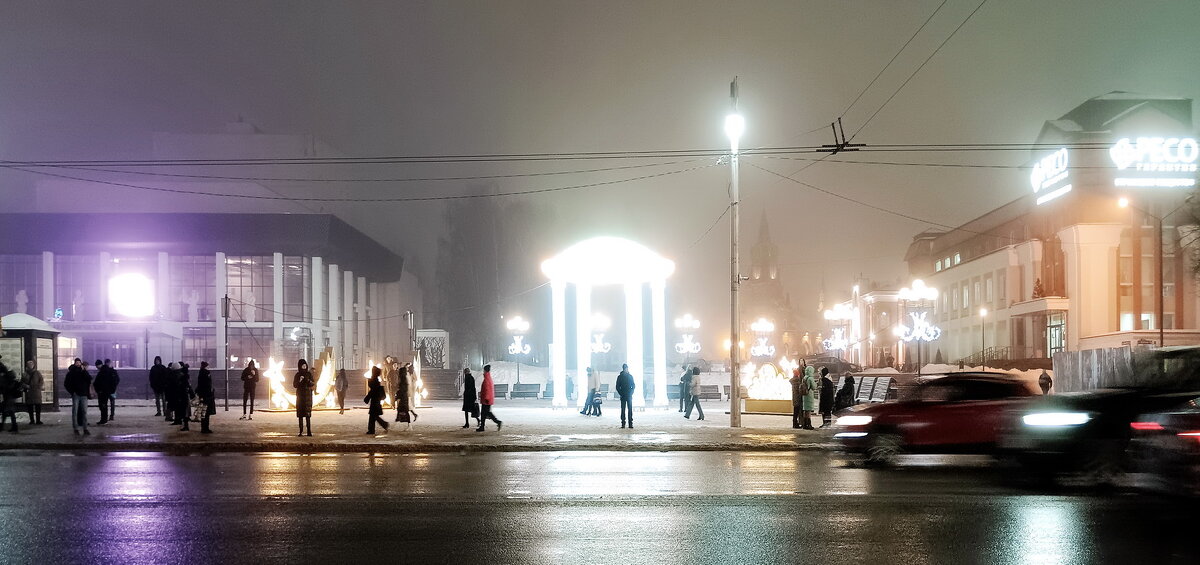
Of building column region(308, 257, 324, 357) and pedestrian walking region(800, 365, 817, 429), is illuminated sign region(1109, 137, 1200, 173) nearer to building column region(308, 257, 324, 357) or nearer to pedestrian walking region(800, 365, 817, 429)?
pedestrian walking region(800, 365, 817, 429)

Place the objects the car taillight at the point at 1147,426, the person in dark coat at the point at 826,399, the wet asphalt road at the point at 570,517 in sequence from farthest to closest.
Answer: the person in dark coat at the point at 826,399 < the car taillight at the point at 1147,426 < the wet asphalt road at the point at 570,517

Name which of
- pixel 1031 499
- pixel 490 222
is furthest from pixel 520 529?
pixel 490 222

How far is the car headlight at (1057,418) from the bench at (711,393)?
32.5 m

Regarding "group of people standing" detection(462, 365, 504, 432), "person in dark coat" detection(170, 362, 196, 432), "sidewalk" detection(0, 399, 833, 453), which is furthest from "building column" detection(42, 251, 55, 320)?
"group of people standing" detection(462, 365, 504, 432)

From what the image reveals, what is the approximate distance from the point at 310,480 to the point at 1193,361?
14548 mm

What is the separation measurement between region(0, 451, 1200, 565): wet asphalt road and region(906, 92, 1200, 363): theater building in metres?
41.0

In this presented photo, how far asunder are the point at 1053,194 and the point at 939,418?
46.3 m

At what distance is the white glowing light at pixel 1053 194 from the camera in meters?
53.9

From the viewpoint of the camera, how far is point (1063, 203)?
55.0 meters

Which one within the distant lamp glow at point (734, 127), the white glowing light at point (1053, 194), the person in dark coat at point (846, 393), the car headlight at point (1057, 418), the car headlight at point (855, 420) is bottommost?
the person in dark coat at point (846, 393)

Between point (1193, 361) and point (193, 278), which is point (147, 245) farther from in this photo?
point (1193, 361)

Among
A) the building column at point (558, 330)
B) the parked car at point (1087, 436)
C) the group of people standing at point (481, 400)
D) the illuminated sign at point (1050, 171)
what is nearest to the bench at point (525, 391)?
the building column at point (558, 330)

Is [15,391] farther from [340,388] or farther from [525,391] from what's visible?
[525,391]

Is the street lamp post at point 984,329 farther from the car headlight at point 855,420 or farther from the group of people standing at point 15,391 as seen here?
the group of people standing at point 15,391
